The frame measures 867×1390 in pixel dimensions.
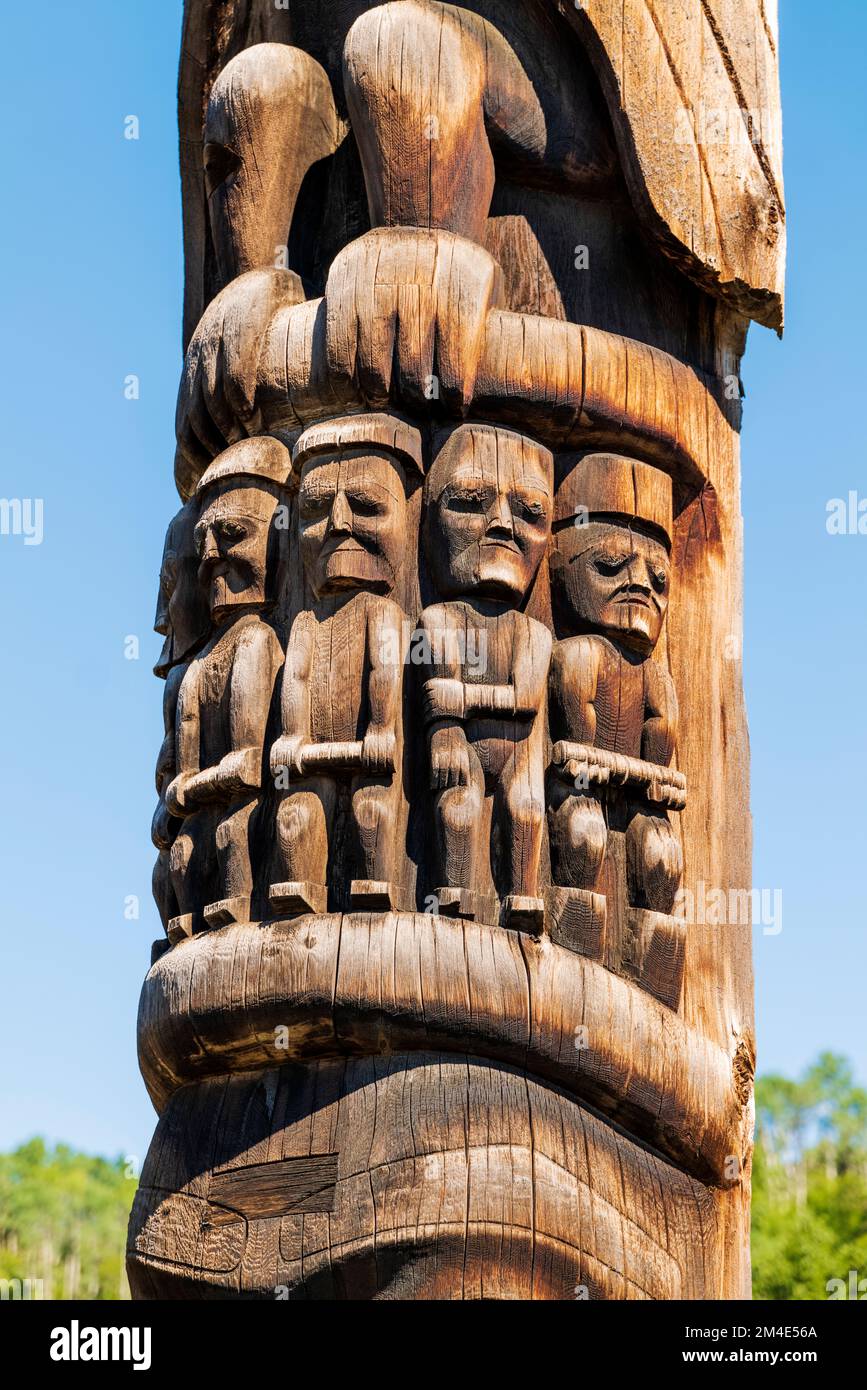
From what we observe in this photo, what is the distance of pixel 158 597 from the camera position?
18.1 feet

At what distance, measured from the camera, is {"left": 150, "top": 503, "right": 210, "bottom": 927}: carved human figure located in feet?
16.6

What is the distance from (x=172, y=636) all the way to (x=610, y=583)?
4.19 feet

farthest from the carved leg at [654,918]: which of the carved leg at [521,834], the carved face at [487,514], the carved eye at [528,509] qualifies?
the carved eye at [528,509]

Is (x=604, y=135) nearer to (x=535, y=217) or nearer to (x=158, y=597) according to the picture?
(x=535, y=217)

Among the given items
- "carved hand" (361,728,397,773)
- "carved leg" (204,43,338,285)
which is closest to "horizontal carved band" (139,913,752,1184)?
"carved hand" (361,728,397,773)

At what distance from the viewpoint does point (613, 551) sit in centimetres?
489

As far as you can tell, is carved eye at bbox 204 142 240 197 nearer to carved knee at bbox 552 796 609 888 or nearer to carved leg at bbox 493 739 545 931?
carved leg at bbox 493 739 545 931

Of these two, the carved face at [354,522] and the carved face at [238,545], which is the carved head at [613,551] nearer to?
the carved face at [354,522]

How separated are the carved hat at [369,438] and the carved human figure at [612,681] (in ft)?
1.39

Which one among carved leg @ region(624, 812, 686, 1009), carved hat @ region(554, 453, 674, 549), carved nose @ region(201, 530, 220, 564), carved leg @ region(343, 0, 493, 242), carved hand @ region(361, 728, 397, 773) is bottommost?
carved leg @ region(624, 812, 686, 1009)

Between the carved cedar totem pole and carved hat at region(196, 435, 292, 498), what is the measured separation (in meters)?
0.01

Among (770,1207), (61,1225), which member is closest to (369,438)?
(770,1207)

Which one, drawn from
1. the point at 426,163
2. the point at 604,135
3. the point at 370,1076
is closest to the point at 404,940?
the point at 370,1076

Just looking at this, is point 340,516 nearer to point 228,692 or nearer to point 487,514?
point 487,514
